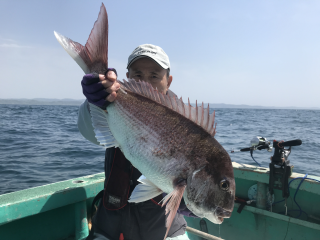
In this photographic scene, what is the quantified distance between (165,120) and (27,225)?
265 centimetres

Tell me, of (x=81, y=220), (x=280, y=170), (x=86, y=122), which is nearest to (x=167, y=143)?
(x=86, y=122)

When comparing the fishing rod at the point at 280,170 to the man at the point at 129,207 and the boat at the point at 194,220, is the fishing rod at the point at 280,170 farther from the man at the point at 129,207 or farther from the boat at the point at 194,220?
the man at the point at 129,207

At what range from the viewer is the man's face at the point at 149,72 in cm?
242

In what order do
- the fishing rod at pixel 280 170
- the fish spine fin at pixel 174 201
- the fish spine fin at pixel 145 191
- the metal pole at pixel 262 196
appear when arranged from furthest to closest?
the metal pole at pixel 262 196
the fishing rod at pixel 280 170
the fish spine fin at pixel 145 191
the fish spine fin at pixel 174 201

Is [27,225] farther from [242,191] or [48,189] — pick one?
[242,191]

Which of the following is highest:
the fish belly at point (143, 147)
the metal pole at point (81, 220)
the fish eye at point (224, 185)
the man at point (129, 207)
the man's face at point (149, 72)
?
the man's face at point (149, 72)

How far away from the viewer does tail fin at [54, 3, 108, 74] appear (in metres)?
1.77

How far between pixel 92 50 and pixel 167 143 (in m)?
0.95

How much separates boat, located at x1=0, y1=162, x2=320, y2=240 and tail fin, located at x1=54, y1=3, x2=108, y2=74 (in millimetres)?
1872

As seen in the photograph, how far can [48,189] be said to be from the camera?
10.3 feet

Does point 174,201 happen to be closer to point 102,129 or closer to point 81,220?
point 102,129

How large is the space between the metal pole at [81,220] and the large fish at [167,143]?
2039mm

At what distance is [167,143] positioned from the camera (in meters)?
1.57

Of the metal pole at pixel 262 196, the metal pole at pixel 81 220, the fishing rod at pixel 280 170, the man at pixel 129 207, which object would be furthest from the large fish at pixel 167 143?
the metal pole at pixel 262 196
